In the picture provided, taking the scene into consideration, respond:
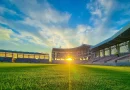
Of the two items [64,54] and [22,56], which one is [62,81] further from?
[64,54]

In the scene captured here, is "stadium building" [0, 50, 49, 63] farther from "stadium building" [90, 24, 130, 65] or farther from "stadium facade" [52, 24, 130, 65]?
"stadium building" [90, 24, 130, 65]

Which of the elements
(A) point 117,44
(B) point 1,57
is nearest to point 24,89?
(A) point 117,44

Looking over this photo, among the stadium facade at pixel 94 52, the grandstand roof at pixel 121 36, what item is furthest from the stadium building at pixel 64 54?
the grandstand roof at pixel 121 36

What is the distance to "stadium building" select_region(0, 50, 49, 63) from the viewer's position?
2518 inches

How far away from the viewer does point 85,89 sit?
1.95 m

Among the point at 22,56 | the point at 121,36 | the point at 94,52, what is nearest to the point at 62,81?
the point at 121,36

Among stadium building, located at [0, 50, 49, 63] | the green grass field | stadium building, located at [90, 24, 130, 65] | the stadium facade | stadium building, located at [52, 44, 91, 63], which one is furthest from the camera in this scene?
stadium building, located at [52, 44, 91, 63]

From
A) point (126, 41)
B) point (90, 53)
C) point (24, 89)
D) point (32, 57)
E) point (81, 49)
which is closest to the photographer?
point (24, 89)

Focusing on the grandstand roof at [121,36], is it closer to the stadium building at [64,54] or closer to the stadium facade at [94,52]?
the stadium facade at [94,52]

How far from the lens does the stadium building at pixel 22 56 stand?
6397 cm

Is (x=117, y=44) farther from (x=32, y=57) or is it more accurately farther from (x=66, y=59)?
(x=32, y=57)

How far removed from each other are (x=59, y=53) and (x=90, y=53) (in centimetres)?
2031

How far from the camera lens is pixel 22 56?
71.2 metres

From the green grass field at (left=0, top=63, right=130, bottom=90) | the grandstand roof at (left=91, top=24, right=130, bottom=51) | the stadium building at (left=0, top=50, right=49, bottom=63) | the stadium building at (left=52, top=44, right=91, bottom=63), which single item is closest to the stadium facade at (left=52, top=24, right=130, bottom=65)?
the stadium building at (left=52, top=44, right=91, bottom=63)
